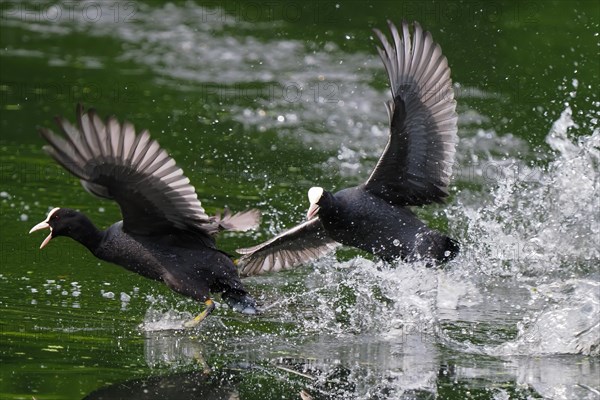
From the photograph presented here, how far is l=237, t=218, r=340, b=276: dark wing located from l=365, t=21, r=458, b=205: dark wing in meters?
0.62

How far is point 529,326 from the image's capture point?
583 centimetres

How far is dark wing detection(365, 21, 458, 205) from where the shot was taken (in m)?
6.57

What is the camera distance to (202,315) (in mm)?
5996

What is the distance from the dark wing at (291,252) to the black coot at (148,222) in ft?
2.12

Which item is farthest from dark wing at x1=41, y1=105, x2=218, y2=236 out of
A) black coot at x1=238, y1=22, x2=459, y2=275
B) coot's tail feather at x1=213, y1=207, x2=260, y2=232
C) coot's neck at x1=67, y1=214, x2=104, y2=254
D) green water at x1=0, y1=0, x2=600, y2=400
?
black coot at x1=238, y1=22, x2=459, y2=275

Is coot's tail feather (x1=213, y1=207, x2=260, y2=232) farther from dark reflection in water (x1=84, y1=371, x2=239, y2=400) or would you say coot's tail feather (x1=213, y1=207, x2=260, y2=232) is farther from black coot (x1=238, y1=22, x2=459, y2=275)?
dark reflection in water (x1=84, y1=371, x2=239, y2=400)

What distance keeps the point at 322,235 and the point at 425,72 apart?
1248 millimetres

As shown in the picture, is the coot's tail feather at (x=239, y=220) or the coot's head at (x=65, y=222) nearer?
the coot's head at (x=65, y=222)

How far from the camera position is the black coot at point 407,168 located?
653 centimetres

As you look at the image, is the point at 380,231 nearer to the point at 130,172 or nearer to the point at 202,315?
the point at 202,315

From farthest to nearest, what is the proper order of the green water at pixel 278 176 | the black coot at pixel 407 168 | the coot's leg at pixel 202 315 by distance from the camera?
the black coot at pixel 407 168
the coot's leg at pixel 202 315
the green water at pixel 278 176
